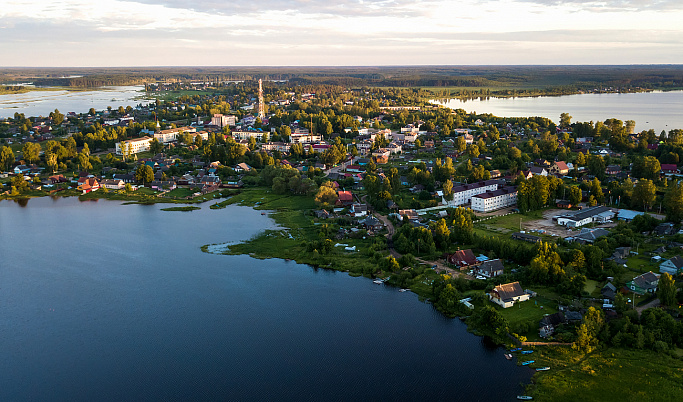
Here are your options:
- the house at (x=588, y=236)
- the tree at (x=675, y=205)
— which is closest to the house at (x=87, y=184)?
the house at (x=588, y=236)

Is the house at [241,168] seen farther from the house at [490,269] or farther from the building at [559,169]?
the house at [490,269]

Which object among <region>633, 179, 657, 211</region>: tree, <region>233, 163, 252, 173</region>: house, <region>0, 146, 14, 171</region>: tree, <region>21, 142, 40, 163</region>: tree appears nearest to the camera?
<region>633, 179, 657, 211</region>: tree

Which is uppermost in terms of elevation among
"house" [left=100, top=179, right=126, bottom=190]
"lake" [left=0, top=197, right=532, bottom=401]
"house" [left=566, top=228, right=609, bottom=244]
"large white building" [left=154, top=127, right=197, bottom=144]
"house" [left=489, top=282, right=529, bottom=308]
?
"large white building" [left=154, top=127, right=197, bottom=144]

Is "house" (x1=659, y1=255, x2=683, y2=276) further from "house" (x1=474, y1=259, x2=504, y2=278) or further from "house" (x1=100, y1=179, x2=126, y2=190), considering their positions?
"house" (x1=100, y1=179, x2=126, y2=190)

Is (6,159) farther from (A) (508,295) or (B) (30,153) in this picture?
(A) (508,295)

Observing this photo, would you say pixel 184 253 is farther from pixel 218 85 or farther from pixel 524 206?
pixel 218 85

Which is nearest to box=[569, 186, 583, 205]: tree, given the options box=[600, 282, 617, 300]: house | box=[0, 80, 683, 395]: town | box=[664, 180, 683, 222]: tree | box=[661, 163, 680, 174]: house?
box=[0, 80, 683, 395]: town
